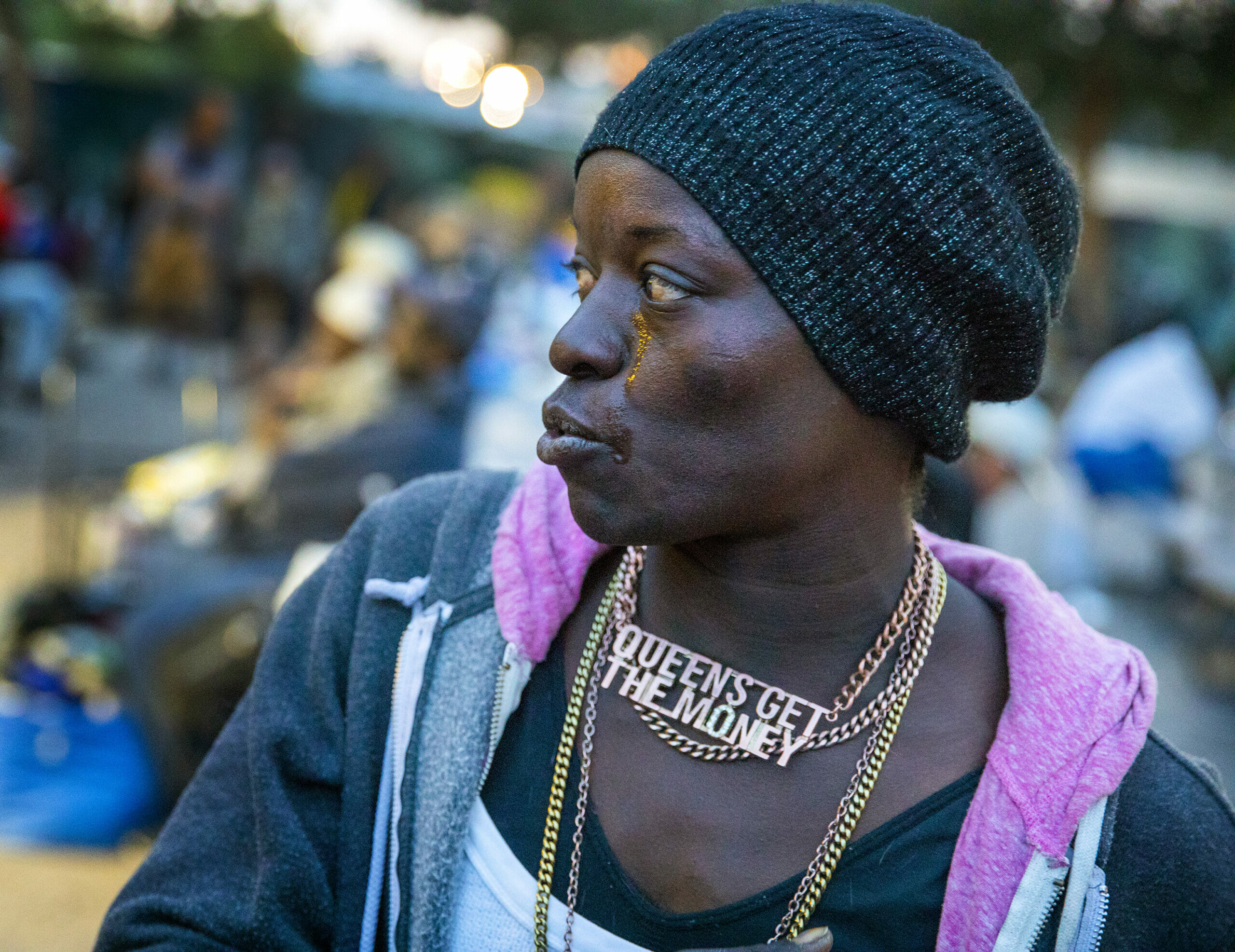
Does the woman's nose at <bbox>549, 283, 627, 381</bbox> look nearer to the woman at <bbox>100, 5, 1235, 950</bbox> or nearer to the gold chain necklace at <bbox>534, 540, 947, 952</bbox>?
the woman at <bbox>100, 5, 1235, 950</bbox>

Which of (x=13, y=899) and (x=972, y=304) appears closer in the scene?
(x=972, y=304)

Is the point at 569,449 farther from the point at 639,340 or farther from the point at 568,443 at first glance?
the point at 639,340

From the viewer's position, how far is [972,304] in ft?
4.72

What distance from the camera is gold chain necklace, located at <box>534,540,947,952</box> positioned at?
1.45 meters

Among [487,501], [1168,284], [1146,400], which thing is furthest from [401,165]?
[487,501]

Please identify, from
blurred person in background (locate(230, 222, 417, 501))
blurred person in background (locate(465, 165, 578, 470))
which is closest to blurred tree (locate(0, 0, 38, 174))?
blurred person in background (locate(465, 165, 578, 470))

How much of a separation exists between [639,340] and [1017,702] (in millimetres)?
677

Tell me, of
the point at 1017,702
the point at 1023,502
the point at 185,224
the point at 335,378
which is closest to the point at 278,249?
the point at 185,224

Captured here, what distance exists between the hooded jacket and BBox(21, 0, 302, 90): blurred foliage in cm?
1574

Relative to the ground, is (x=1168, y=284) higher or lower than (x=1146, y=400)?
lower

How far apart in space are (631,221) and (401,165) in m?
17.1

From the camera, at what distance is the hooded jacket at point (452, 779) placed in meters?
1.44

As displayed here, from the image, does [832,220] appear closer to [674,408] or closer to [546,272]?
[674,408]

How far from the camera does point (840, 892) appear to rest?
1459mm
